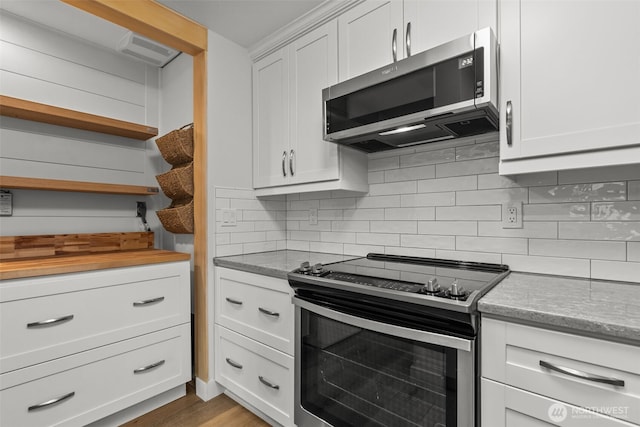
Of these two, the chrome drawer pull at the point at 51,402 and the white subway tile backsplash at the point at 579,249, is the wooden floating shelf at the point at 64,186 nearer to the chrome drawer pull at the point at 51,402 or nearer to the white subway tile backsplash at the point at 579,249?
the chrome drawer pull at the point at 51,402

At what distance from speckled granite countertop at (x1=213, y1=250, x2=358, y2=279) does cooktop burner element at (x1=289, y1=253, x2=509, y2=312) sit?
16 centimetres

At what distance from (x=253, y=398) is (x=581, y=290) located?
1.71 meters

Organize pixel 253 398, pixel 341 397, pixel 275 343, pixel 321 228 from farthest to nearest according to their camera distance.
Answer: pixel 321 228 < pixel 253 398 < pixel 275 343 < pixel 341 397

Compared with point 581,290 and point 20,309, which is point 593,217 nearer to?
point 581,290

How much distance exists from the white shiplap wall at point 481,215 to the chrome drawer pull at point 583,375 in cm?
65

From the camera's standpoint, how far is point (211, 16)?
6.52 feet

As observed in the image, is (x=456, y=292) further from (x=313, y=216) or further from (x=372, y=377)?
(x=313, y=216)

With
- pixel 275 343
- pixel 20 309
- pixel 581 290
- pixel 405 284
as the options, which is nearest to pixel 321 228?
pixel 275 343

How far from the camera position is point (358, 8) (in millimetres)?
1712

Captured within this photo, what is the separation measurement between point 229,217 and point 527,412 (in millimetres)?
1886

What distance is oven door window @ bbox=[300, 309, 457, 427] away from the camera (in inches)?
42.6

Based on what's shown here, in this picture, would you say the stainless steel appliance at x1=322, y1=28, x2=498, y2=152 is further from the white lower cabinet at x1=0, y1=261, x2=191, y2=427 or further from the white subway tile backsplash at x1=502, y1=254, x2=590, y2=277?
the white lower cabinet at x1=0, y1=261, x2=191, y2=427

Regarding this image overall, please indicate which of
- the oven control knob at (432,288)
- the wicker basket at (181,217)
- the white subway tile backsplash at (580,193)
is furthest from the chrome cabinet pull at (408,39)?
the wicker basket at (181,217)

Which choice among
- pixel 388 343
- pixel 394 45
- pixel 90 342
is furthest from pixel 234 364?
pixel 394 45
